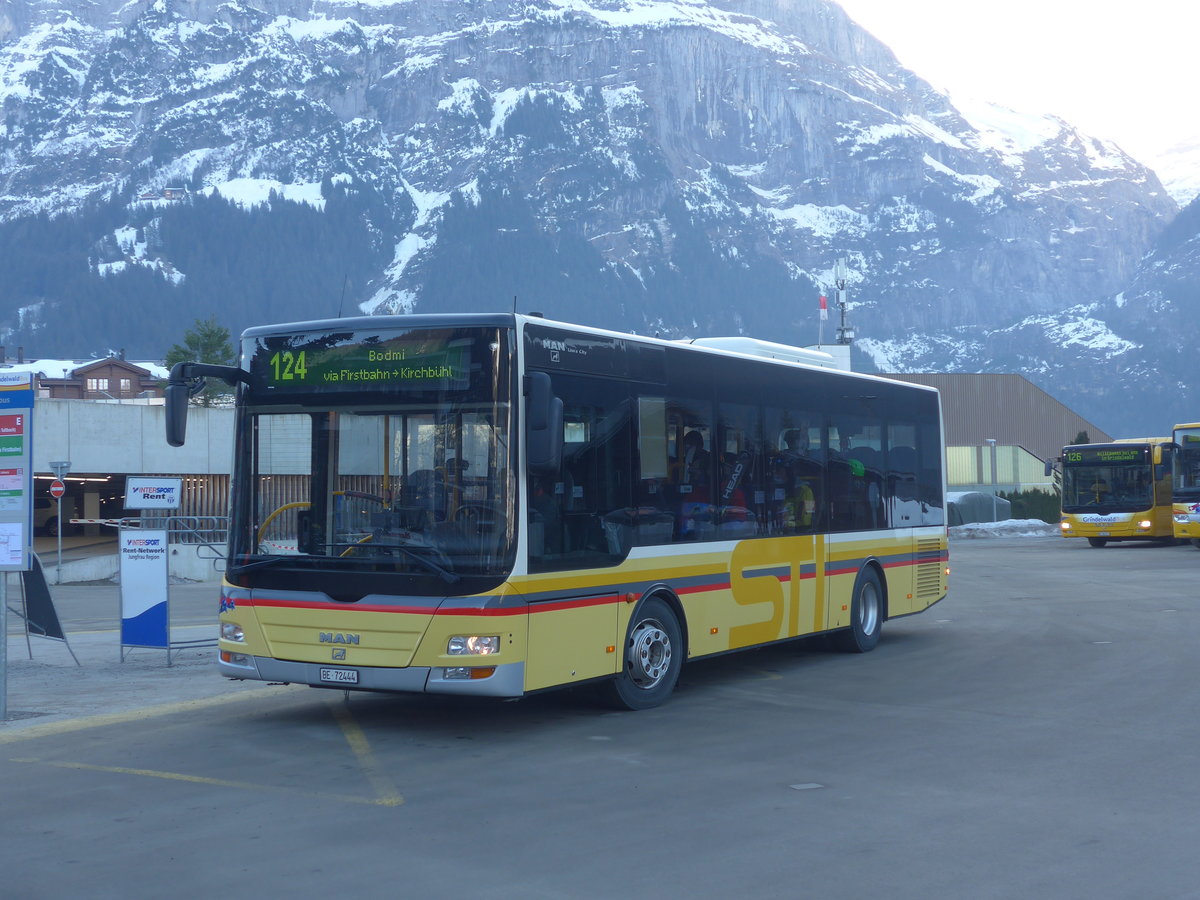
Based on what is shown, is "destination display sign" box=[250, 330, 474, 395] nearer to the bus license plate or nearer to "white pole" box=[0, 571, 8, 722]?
the bus license plate

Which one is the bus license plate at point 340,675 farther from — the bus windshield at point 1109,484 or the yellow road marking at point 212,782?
the bus windshield at point 1109,484

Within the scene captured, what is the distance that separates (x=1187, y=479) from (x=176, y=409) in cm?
2860

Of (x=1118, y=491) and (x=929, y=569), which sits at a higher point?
(x=1118, y=491)

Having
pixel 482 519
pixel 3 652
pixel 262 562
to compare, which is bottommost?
pixel 3 652

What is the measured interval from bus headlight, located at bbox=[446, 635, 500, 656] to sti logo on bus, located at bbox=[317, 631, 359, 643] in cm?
70

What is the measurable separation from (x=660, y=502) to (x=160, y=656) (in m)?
6.70

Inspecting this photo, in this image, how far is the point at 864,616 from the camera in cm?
1417

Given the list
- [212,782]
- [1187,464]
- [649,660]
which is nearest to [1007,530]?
[1187,464]

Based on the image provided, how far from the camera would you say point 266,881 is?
5977 mm

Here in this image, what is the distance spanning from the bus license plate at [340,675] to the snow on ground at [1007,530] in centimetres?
4047

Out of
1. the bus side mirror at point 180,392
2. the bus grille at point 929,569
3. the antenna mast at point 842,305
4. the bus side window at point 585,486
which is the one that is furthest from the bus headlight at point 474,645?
the antenna mast at point 842,305

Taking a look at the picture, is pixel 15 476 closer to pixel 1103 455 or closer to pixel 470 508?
pixel 470 508

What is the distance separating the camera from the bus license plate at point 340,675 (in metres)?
9.12

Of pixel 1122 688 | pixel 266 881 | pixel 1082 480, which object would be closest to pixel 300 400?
pixel 266 881
